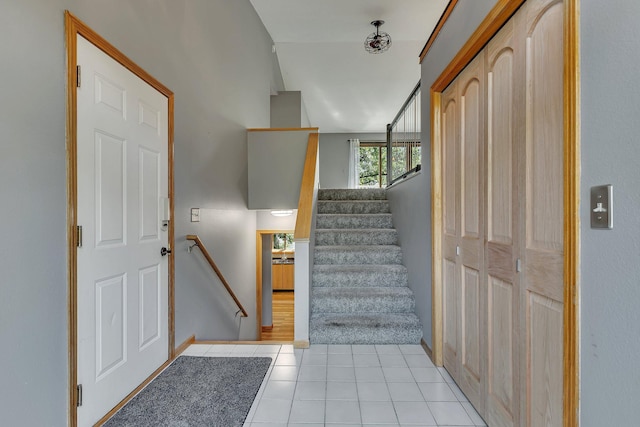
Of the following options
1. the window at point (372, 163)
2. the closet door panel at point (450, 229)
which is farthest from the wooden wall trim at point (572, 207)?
the window at point (372, 163)

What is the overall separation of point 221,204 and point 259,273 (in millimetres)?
1826

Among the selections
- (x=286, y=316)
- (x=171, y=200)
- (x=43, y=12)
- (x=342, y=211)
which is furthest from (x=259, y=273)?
(x=43, y=12)

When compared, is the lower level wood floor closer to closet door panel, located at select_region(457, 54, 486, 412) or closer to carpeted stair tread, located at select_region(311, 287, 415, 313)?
carpeted stair tread, located at select_region(311, 287, 415, 313)

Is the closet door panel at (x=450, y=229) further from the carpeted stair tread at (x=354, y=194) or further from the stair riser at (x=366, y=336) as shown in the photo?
the carpeted stair tread at (x=354, y=194)

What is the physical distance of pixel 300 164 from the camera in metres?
4.21

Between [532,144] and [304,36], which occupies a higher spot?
[304,36]

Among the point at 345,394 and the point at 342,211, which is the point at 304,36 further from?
the point at 345,394

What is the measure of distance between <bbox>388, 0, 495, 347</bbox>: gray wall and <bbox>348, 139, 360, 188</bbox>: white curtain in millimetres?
5755

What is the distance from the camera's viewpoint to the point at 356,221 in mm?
4281

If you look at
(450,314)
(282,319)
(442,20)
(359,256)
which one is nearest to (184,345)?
(359,256)

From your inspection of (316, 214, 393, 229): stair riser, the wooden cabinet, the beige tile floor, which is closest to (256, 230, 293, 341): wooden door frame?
(316, 214, 393, 229): stair riser

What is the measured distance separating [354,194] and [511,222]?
3.47 meters

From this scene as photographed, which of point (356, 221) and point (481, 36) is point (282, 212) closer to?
point (356, 221)

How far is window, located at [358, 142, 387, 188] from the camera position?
9711mm
